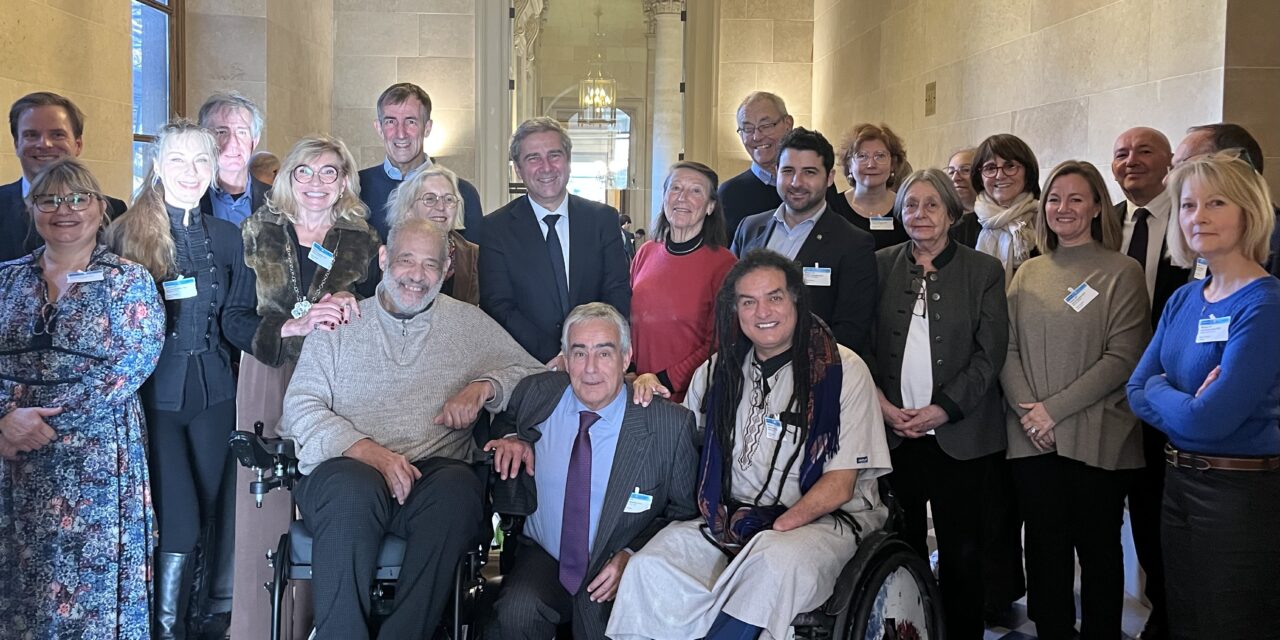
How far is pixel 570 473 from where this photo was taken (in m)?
3.11

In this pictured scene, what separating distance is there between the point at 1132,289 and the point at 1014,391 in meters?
0.48

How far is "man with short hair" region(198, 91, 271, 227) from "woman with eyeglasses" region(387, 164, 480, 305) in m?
0.60

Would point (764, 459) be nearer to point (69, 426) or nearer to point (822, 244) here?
point (822, 244)

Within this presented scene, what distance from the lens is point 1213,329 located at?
2.88 meters

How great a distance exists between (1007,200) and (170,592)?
129 inches

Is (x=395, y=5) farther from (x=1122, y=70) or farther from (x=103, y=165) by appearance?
(x=1122, y=70)

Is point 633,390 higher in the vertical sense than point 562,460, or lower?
higher

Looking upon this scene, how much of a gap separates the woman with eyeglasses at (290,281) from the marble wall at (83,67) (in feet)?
7.12

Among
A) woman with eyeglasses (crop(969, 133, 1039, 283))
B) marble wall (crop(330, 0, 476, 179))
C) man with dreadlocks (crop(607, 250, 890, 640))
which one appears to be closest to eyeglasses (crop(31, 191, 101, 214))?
man with dreadlocks (crop(607, 250, 890, 640))

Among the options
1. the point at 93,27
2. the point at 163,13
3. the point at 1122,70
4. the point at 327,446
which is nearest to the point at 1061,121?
the point at 1122,70

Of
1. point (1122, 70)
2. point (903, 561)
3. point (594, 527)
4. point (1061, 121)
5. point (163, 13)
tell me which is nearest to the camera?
point (903, 561)

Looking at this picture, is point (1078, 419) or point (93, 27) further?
point (93, 27)

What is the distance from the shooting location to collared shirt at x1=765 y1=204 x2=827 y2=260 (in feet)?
12.4

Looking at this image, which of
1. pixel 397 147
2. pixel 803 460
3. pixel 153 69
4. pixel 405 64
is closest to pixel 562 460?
pixel 803 460
